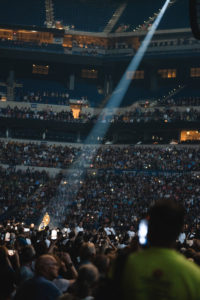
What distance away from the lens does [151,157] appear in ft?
161

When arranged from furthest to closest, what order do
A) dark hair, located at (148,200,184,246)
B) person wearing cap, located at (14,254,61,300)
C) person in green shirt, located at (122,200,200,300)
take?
person wearing cap, located at (14,254,61,300) → dark hair, located at (148,200,184,246) → person in green shirt, located at (122,200,200,300)

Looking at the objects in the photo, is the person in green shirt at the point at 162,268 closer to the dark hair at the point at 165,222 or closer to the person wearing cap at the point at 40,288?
the dark hair at the point at 165,222

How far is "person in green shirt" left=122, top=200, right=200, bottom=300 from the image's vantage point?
2.93m

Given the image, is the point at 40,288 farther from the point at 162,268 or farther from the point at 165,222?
the point at 162,268

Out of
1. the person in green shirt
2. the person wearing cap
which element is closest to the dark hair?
the person in green shirt

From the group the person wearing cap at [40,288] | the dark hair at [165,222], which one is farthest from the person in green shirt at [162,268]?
the person wearing cap at [40,288]

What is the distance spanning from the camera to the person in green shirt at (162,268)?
9.61 ft

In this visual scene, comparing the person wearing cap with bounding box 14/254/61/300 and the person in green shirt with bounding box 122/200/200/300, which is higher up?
the person in green shirt with bounding box 122/200/200/300

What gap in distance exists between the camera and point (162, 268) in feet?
9.79

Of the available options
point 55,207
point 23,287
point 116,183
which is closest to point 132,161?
point 116,183

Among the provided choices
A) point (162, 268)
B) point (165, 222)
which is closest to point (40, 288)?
point (165, 222)

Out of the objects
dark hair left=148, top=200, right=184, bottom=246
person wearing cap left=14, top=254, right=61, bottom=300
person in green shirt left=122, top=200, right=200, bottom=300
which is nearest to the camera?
person in green shirt left=122, top=200, right=200, bottom=300

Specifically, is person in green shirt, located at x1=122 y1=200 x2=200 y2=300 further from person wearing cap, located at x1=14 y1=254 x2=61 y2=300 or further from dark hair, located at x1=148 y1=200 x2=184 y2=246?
person wearing cap, located at x1=14 y1=254 x2=61 y2=300

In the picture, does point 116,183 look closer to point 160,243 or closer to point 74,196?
point 74,196
